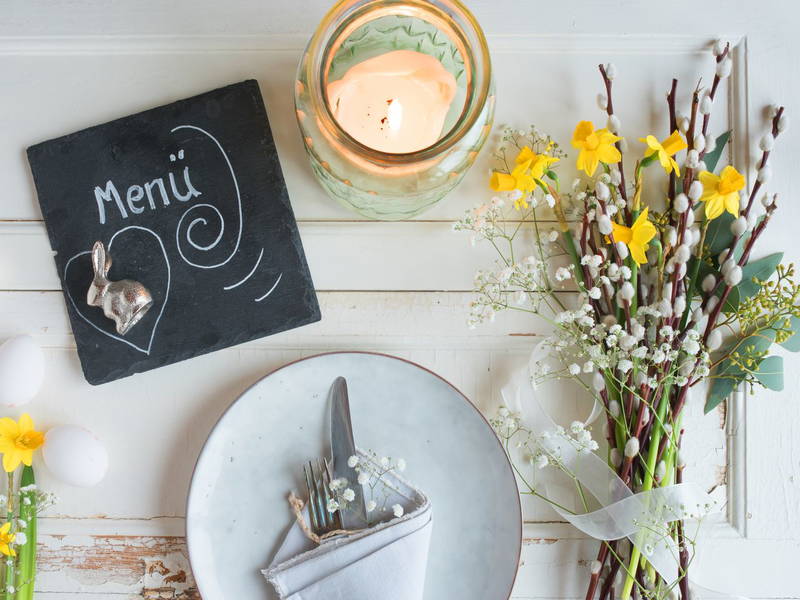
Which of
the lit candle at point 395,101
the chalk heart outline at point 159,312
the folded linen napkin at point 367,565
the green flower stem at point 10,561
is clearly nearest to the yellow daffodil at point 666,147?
the lit candle at point 395,101

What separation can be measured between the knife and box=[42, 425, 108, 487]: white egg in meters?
0.27

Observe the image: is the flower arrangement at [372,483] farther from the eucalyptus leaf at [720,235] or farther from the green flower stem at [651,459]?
the eucalyptus leaf at [720,235]

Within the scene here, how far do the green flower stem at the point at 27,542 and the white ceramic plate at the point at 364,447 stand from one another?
0.19 m

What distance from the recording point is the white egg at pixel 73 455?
0.72 meters

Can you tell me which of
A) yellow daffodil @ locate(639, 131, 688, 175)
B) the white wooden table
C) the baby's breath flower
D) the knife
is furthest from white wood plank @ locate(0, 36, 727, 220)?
the baby's breath flower

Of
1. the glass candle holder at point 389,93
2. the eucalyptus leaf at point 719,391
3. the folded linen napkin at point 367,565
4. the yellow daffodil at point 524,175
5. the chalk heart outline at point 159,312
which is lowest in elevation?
the folded linen napkin at point 367,565

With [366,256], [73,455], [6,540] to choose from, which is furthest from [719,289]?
[6,540]

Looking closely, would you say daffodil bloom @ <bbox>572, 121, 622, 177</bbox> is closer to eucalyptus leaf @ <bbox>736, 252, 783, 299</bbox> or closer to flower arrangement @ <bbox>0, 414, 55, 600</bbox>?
eucalyptus leaf @ <bbox>736, 252, 783, 299</bbox>

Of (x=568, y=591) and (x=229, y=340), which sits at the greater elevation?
(x=229, y=340)

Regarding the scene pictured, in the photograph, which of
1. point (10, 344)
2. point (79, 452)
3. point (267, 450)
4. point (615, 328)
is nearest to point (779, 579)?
point (615, 328)

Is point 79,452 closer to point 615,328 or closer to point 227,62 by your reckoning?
point 227,62

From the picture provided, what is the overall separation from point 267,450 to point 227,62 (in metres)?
0.45

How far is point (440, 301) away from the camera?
769 millimetres

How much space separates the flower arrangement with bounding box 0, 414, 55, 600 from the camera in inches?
28.7
